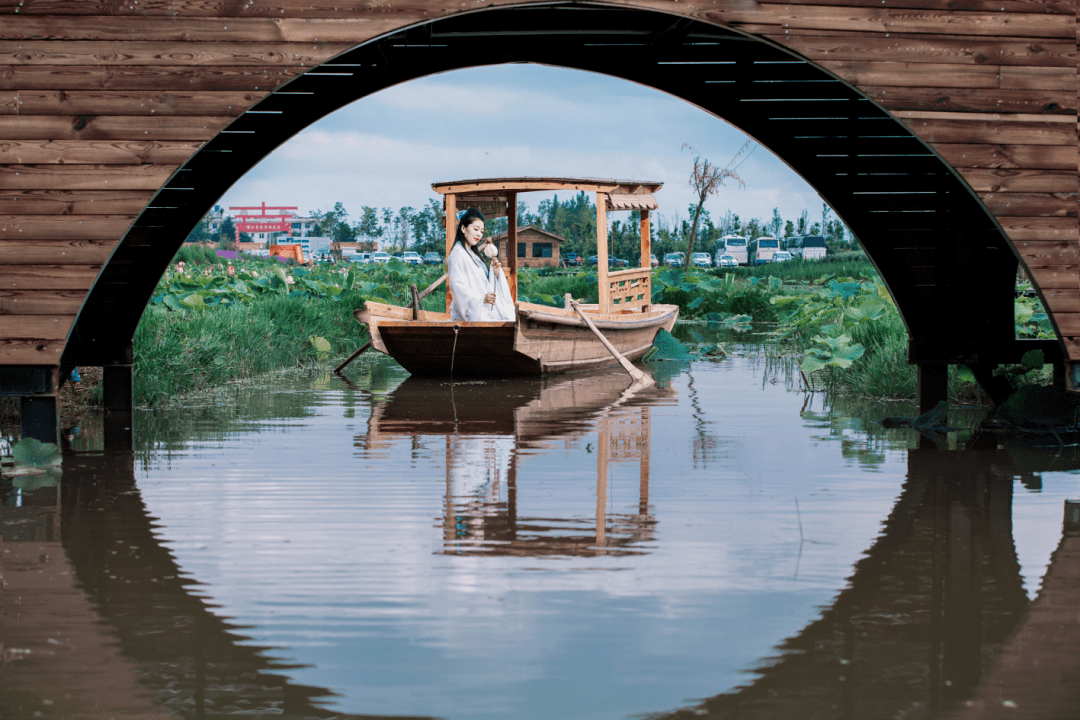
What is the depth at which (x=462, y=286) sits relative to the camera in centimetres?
1166

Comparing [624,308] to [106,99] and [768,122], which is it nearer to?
[768,122]

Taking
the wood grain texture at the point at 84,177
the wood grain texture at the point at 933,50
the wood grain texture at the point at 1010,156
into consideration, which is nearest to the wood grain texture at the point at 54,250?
the wood grain texture at the point at 84,177

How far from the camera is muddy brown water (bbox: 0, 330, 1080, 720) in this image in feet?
9.81

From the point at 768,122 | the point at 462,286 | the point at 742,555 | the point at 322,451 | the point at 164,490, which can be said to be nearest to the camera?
the point at 742,555

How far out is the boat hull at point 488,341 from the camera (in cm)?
1107

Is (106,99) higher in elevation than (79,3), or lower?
lower

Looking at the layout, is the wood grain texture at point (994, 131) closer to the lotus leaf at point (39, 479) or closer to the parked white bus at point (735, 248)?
the lotus leaf at point (39, 479)

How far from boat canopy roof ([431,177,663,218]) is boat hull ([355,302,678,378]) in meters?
1.44

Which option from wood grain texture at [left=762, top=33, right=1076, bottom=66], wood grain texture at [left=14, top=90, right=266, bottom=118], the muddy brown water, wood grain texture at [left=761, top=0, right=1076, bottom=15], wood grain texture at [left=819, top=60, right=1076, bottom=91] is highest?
wood grain texture at [left=761, top=0, right=1076, bottom=15]

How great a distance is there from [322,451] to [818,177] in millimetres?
4091

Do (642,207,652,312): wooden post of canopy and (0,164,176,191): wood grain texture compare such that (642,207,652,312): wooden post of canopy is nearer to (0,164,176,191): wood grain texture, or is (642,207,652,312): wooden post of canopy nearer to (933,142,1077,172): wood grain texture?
(933,142,1077,172): wood grain texture

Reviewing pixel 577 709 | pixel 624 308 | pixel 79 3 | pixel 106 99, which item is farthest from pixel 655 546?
pixel 624 308

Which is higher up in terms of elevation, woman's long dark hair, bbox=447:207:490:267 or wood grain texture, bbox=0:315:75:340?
woman's long dark hair, bbox=447:207:490:267

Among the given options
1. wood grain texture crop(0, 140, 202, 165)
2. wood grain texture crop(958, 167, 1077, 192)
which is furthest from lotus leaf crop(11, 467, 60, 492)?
wood grain texture crop(958, 167, 1077, 192)
